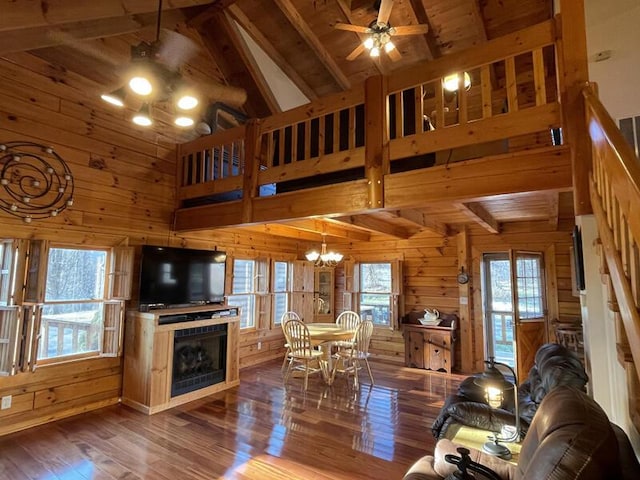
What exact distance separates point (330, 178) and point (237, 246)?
3.04 metres

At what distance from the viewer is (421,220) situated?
4957 millimetres

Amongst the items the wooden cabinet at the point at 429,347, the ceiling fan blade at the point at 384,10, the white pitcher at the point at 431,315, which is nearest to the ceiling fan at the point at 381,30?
the ceiling fan blade at the point at 384,10

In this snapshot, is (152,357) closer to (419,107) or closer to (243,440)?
(243,440)

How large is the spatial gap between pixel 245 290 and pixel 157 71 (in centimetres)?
443

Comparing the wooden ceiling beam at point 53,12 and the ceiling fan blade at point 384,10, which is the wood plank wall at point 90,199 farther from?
the ceiling fan blade at point 384,10

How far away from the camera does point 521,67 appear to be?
209 inches

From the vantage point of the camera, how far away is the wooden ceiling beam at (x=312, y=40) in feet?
A: 16.7

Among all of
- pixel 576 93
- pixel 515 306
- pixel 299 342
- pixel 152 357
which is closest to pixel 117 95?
pixel 152 357

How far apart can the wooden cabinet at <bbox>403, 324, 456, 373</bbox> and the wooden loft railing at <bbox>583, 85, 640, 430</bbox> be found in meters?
4.55

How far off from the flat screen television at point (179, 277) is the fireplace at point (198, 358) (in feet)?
1.44

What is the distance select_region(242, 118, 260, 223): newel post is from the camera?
3.77 meters

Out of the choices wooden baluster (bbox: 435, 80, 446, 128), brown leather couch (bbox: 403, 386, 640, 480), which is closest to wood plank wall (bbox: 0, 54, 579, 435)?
wooden baluster (bbox: 435, 80, 446, 128)

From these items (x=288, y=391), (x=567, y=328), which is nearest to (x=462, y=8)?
(x=567, y=328)

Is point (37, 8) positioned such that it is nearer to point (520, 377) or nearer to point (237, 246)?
point (237, 246)
